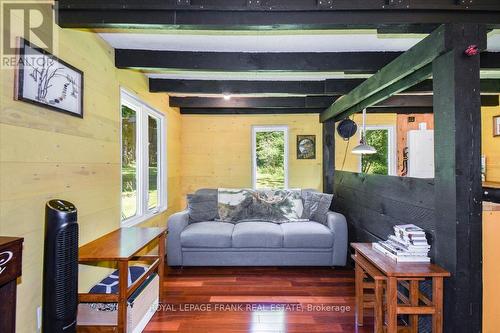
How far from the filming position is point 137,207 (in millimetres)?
3447

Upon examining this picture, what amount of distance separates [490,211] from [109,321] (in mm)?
2611

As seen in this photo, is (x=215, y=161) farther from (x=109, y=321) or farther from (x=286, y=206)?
(x=109, y=321)

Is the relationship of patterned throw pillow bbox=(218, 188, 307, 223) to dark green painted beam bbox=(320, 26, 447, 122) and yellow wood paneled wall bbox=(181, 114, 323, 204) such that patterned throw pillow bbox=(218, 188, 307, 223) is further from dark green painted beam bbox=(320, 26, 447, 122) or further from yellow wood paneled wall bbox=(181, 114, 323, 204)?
dark green painted beam bbox=(320, 26, 447, 122)

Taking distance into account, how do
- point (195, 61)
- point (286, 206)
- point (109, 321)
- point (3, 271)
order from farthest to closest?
point (286, 206), point (195, 61), point (109, 321), point (3, 271)

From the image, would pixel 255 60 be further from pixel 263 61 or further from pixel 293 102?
pixel 293 102

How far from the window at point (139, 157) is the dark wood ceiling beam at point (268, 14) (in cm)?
120

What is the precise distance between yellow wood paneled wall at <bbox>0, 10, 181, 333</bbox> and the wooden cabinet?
1.19ft

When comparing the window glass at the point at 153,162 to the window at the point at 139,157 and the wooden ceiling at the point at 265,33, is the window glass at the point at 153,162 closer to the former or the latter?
the window at the point at 139,157

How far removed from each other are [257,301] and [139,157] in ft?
7.11

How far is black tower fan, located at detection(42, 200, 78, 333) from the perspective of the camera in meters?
1.51

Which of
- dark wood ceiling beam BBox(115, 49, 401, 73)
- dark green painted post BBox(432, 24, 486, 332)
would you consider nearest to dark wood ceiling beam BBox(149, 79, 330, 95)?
dark wood ceiling beam BBox(115, 49, 401, 73)

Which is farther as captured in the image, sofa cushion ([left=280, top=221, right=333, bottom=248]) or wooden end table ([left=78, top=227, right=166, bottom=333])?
sofa cushion ([left=280, top=221, right=333, bottom=248])

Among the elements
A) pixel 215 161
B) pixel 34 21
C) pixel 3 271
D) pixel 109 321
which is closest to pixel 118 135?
pixel 34 21

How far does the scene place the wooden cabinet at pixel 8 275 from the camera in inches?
44.8
